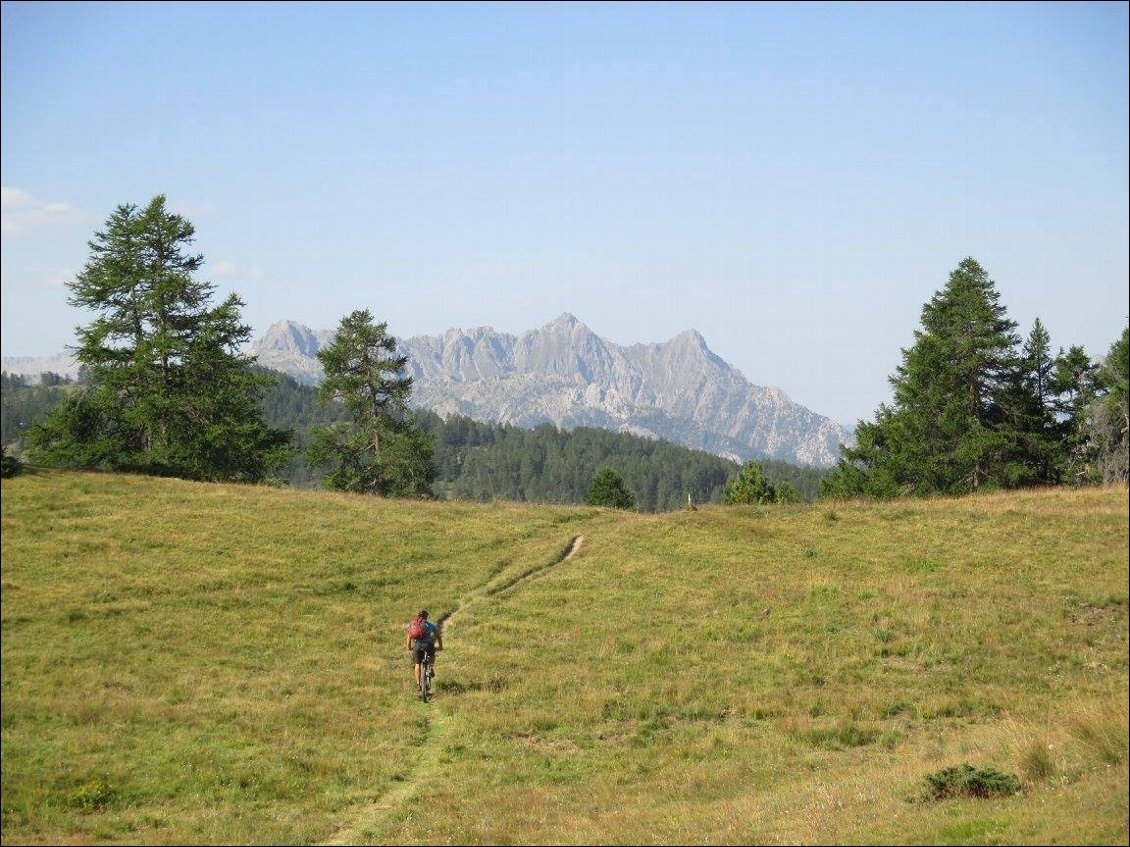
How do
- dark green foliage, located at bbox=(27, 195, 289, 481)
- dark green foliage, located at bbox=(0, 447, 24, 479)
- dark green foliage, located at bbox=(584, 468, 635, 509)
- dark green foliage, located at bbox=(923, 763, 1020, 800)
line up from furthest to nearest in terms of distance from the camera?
dark green foliage, located at bbox=(584, 468, 635, 509) < dark green foliage, located at bbox=(27, 195, 289, 481) < dark green foliage, located at bbox=(0, 447, 24, 479) < dark green foliage, located at bbox=(923, 763, 1020, 800)

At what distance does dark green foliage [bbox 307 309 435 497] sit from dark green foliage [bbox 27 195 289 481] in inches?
404

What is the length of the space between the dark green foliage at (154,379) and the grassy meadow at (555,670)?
32.3 ft

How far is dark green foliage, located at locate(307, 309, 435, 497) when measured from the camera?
70.4 metres

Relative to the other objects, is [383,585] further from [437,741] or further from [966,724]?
[966,724]

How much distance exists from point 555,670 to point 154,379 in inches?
1567

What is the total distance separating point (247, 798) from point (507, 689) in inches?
399

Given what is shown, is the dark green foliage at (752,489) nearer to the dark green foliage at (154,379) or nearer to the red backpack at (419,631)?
the dark green foliage at (154,379)

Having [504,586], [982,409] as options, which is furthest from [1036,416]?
[504,586]

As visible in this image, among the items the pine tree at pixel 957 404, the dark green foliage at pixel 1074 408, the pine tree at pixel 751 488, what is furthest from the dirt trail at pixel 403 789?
the pine tree at pixel 751 488

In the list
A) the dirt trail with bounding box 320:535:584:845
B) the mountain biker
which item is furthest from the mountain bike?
the dirt trail with bounding box 320:535:584:845

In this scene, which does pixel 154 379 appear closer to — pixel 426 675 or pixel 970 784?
pixel 426 675

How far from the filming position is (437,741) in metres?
23.8

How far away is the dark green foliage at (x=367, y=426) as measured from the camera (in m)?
70.4

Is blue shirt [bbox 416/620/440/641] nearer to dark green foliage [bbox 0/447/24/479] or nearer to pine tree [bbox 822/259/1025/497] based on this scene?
dark green foliage [bbox 0/447/24/479]
